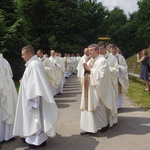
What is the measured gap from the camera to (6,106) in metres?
6.66

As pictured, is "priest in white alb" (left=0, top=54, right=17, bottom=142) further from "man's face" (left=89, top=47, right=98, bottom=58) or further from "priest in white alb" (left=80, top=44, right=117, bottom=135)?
"man's face" (left=89, top=47, right=98, bottom=58)

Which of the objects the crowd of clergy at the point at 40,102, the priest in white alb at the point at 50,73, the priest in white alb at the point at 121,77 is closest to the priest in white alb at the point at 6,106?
the crowd of clergy at the point at 40,102

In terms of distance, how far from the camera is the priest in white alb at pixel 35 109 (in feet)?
19.7

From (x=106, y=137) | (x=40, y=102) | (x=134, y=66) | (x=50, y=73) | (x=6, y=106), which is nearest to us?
(x=40, y=102)

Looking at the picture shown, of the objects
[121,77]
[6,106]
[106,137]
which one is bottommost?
[106,137]

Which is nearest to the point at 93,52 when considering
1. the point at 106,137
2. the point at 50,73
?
the point at 106,137

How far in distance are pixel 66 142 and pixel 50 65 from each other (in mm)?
6407

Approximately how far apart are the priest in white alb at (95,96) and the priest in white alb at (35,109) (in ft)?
3.71

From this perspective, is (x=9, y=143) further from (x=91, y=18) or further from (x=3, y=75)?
(x=91, y=18)

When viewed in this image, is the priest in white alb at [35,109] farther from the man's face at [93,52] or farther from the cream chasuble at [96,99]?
the man's face at [93,52]

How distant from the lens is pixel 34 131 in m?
5.98

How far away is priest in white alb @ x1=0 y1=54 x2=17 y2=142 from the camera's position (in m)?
6.61

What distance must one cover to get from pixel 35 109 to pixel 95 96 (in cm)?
168

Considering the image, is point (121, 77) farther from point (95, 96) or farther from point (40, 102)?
point (40, 102)
